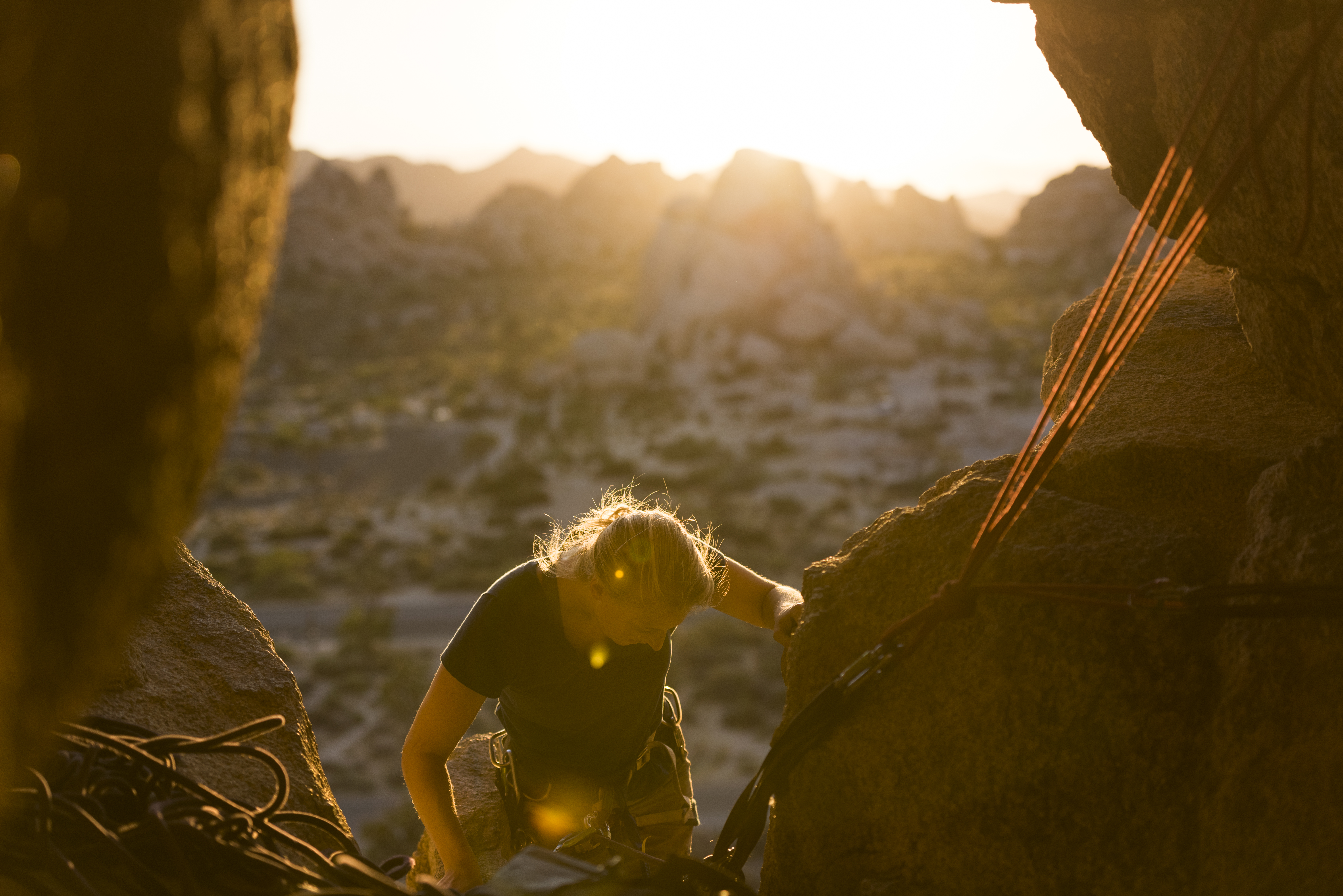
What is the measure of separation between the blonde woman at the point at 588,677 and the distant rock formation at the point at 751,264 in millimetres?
39124

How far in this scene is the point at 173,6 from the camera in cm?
107

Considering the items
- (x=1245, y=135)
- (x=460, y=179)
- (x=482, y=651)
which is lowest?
(x=482, y=651)

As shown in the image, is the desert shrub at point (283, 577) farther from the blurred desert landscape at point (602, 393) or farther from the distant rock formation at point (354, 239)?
the distant rock formation at point (354, 239)

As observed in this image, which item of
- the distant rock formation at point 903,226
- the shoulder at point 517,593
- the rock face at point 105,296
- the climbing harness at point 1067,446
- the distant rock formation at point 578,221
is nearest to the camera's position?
the rock face at point 105,296

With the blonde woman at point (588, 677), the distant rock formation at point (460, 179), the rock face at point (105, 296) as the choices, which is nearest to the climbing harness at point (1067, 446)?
the blonde woman at point (588, 677)

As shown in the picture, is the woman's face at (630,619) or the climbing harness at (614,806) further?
the climbing harness at (614,806)

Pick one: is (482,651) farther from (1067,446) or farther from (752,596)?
(1067,446)

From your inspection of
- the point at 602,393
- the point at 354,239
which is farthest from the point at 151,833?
the point at 354,239

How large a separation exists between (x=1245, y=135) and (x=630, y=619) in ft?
5.69

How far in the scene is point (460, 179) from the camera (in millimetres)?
120875

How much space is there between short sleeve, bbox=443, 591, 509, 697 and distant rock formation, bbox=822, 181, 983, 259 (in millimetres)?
63181

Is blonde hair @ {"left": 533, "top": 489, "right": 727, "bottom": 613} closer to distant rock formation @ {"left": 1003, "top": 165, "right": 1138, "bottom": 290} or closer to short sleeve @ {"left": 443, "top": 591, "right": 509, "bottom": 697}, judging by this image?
short sleeve @ {"left": 443, "top": 591, "right": 509, "bottom": 697}

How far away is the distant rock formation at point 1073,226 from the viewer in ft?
181

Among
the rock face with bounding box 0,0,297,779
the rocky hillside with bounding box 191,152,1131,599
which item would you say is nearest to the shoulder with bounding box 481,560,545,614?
the rock face with bounding box 0,0,297,779
